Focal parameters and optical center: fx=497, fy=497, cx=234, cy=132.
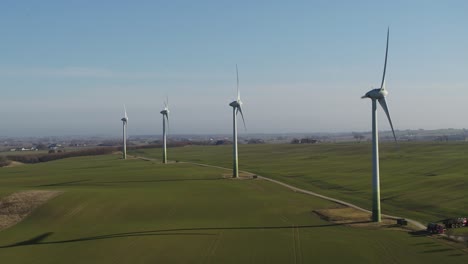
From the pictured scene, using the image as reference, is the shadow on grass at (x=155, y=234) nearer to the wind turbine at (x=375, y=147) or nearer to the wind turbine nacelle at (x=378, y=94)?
the wind turbine at (x=375, y=147)

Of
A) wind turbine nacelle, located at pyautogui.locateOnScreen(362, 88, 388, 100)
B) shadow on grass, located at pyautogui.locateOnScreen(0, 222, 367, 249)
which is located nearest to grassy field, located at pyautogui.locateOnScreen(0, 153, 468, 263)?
shadow on grass, located at pyautogui.locateOnScreen(0, 222, 367, 249)

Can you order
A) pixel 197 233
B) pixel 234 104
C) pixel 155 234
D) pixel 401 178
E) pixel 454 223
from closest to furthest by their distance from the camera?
pixel 454 223 → pixel 197 233 → pixel 155 234 → pixel 401 178 → pixel 234 104

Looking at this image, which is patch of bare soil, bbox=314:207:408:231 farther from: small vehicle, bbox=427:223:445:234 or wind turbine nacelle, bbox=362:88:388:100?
wind turbine nacelle, bbox=362:88:388:100

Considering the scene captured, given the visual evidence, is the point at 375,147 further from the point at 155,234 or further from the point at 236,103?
the point at 236,103

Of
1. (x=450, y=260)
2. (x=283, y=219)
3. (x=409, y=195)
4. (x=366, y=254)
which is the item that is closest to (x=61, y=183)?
(x=283, y=219)

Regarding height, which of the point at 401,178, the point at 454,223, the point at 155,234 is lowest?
the point at 155,234

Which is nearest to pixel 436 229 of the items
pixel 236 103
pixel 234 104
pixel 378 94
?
pixel 378 94

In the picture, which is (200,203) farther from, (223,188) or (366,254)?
(366,254)
